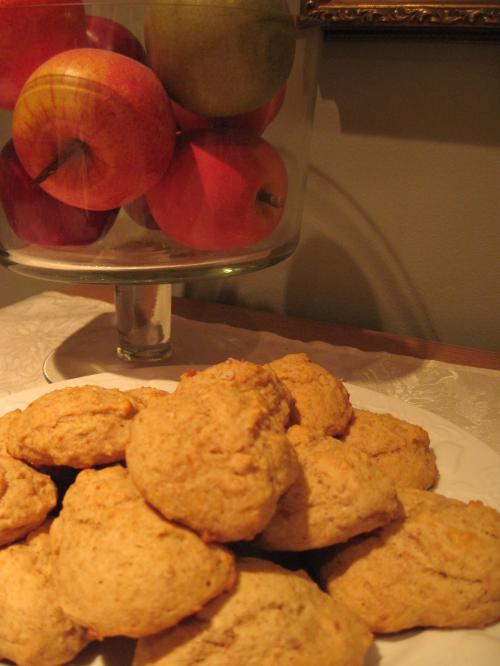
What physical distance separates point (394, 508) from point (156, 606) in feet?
0.74

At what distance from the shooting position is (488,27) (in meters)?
1.08

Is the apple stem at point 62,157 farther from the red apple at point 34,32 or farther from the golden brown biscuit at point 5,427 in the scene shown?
the golden brown biscuit at point 5,427

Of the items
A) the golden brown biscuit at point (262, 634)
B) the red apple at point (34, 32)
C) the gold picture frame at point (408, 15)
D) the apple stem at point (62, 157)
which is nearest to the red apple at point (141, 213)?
the apple stem at point (62, 157)

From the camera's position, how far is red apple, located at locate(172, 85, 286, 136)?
2.91 feet

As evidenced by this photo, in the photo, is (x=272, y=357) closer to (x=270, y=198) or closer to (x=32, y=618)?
(x=270, y=198)

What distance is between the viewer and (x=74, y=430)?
1.93ft

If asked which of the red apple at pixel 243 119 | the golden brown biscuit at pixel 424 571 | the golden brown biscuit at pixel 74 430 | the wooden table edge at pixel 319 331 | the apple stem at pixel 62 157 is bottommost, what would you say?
the wooden table edge at pixel 319 331

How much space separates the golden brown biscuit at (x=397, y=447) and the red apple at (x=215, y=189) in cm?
34

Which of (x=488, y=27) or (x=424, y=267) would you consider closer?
(x=488, y=27)

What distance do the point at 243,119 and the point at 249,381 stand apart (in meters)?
0.46

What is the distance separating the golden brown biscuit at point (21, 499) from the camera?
56cm

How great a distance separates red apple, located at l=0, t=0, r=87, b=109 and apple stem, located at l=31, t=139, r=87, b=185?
139mm

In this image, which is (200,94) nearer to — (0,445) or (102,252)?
(102,252)

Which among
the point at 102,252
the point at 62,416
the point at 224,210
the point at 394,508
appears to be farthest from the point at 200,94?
the point at 394,508
